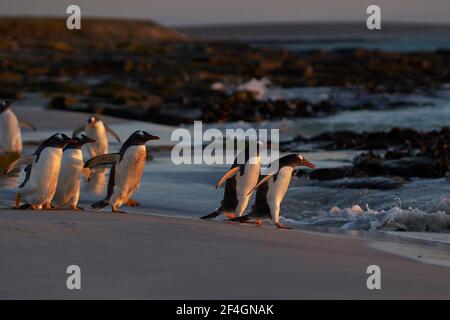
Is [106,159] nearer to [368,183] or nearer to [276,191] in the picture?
[276,191]

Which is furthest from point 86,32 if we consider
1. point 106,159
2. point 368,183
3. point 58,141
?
point 58,141

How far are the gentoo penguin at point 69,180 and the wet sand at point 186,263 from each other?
47.4 inches

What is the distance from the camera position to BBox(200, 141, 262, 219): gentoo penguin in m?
8.66

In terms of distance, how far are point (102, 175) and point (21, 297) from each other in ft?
20.7

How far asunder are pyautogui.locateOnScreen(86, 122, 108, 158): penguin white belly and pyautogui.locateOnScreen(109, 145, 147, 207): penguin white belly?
3.98 metres

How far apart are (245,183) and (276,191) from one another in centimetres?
44

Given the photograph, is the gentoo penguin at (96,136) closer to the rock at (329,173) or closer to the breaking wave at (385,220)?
the rock at (329,173)

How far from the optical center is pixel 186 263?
606cm

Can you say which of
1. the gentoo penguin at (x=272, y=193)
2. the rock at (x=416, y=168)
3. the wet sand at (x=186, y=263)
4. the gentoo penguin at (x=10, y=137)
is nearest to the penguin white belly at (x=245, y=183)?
the gentoo penguin at (x=272, y=193)

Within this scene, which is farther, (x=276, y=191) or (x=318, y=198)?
(x=318, y=198)

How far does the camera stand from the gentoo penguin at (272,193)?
326 inches

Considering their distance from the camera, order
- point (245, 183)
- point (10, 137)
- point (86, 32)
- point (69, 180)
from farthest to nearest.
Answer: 1. point (86, 32)
2. point (10, 137)
3. point (69, 180)
4. point (245, 183)

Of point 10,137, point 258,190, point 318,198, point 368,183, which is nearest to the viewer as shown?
point 258,190
